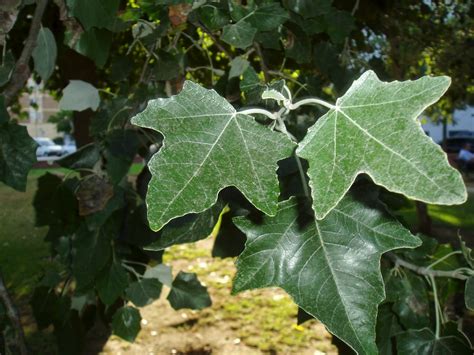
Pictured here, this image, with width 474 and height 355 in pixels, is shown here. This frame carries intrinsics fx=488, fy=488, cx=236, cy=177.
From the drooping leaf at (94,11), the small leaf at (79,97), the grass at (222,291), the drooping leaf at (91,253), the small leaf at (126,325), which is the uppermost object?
the drooping leaf at (94,11)

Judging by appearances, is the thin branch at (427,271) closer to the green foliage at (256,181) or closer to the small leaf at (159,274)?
the green foliage at (256,181)

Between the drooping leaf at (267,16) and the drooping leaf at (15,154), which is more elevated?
the drooping leaf at (267,16)

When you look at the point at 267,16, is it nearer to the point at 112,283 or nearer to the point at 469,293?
the point at 469,293

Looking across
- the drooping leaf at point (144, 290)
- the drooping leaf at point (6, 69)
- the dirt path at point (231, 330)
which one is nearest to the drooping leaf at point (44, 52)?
the drooping leaf at point (6, 69)

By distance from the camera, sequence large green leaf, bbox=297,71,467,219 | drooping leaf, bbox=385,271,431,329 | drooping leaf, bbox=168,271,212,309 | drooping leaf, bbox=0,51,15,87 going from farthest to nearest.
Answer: drooping leaf, bbox=168,271,212,309 < drooping leaf, bbox=0,51,15,87 < drooping leaf, bbox=385,271,431,329 < large green leaf, bbox=297,71,467,219

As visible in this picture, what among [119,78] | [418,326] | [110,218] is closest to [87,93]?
[119,78]

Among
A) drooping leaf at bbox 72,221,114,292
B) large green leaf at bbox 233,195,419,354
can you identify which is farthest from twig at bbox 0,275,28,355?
large green leaf at bbox 233,195,419,354

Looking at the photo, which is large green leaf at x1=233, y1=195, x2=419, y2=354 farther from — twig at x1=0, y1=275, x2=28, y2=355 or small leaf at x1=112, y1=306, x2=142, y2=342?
small leaf at x1=112, y1=306, x2=142, y2=342
